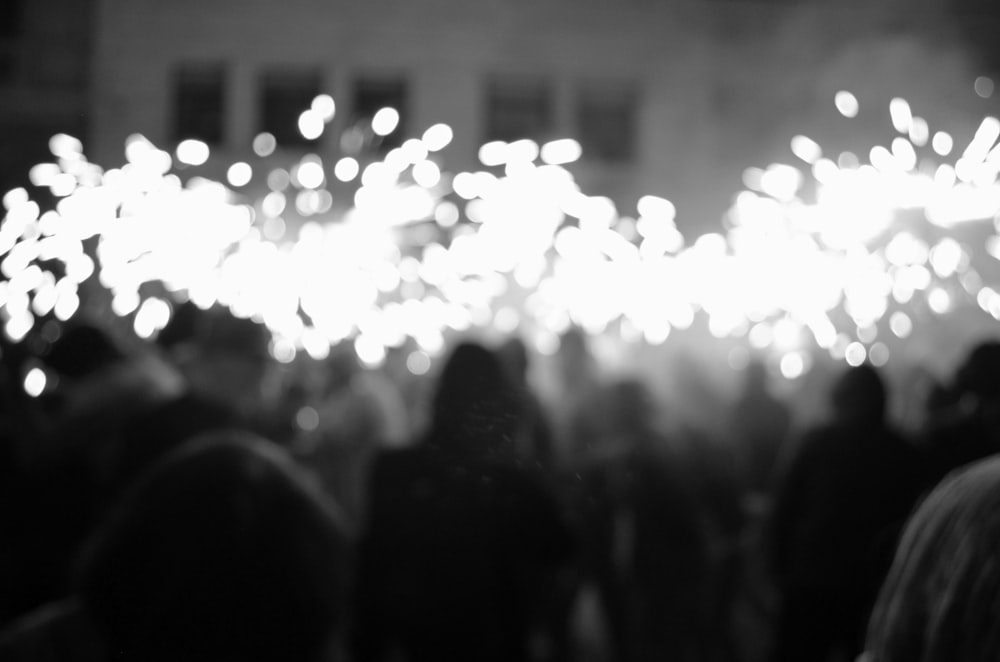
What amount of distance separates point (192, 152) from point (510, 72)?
566 centimetres

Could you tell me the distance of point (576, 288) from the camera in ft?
48.0

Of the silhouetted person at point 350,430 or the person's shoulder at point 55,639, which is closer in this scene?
the person's shoulder at point 55,639

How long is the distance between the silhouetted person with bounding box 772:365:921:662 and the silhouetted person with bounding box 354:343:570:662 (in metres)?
1.75

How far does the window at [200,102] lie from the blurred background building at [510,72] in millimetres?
33

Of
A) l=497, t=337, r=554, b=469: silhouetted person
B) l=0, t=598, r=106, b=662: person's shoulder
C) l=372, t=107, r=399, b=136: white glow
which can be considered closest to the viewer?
l=0, t=598, r=106, b=662: person's shoulder

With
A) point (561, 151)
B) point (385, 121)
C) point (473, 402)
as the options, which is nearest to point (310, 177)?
point (473, 402)

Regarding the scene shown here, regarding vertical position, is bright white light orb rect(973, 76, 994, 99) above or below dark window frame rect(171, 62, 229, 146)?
below

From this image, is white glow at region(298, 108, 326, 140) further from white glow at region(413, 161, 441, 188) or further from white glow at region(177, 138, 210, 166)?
white glow at region(413, 161, 441, 188)

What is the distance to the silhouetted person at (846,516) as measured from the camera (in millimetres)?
4824

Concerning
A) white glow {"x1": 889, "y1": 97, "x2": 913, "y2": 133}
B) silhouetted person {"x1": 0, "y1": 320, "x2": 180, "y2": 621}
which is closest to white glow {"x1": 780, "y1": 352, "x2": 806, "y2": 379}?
white glow {"x1": 889, "y1": 97, "x2": 913, "y2": 133}

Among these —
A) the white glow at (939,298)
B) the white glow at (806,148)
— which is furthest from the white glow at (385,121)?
the white glow at (939,298)

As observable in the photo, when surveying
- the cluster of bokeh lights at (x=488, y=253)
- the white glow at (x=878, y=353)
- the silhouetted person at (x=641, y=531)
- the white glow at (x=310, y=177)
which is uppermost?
the white glow at (x=310, y=177)

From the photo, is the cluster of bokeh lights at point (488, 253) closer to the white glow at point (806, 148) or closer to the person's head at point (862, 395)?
the white glow at point (806, 148)

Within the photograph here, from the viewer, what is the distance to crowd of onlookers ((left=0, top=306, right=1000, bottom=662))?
2.55m
